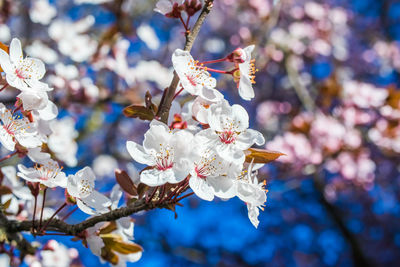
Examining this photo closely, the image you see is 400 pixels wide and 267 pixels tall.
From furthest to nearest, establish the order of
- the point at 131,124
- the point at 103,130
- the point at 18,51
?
1. the point at 131,124
2. the point at 103,130
3. the point at 18,51

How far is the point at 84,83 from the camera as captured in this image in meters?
2.28

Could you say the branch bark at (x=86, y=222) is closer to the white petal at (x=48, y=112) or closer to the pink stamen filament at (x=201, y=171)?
the pink stamen filament at (x=201, y=171)

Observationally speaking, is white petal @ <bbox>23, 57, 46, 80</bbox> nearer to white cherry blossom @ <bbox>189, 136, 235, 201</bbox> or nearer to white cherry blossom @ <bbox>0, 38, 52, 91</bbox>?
white cherry blossom @ <bbox>0, 38, 52, 91</bbox>

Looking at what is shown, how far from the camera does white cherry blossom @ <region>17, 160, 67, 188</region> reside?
92 cm

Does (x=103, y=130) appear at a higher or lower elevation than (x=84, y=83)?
lower

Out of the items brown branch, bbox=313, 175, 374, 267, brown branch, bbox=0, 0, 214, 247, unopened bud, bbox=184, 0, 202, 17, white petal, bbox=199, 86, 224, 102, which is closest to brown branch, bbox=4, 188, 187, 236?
brown branch, bbox=0, 0, 214, 247

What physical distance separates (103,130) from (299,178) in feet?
7.29

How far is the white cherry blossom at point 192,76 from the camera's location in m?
0.88

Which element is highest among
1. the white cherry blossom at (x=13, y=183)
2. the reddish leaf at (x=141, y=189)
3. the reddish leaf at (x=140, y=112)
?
the reddish leaf at (x=140, y=112)

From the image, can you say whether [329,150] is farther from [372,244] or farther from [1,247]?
[372,244]

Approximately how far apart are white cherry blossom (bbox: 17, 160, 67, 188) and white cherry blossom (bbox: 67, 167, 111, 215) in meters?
0.03

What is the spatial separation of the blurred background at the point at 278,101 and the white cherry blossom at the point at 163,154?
104 cm

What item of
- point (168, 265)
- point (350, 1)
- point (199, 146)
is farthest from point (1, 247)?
point (350, 1)

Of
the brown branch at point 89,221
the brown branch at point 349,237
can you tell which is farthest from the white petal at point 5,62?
the brown branch at point 349,237
